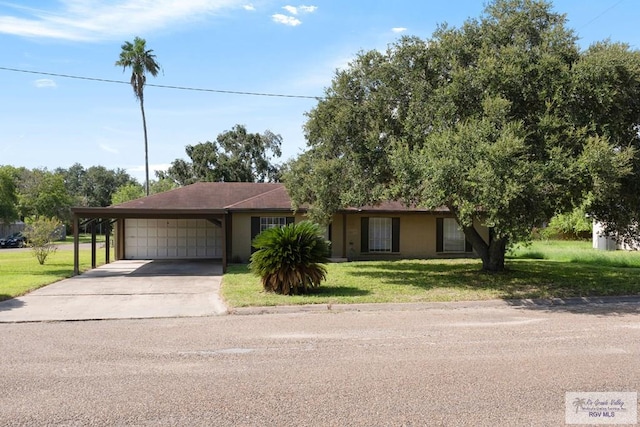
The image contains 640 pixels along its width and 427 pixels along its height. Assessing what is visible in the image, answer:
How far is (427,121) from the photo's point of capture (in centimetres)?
1355

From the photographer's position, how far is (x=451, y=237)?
24250mm

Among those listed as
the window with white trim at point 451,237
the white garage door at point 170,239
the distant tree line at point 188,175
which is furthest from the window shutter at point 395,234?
the distant tree line at point 188,175

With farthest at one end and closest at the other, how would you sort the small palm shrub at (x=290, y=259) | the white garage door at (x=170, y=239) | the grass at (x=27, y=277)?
1. the white garage door at (x=170, y=239)
2. the grass at (x=27, y=277)
3. the small palm shrub at (x=290, y=259)

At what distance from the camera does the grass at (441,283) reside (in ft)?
39.0

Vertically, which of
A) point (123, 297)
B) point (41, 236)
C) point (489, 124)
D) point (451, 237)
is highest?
point (489, 124)

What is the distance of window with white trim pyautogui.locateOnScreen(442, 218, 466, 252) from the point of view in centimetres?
2412

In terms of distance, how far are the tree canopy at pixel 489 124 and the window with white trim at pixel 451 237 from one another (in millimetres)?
7628

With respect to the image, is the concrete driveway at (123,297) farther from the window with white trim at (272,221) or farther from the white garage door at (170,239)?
the white garage door at (170,239)

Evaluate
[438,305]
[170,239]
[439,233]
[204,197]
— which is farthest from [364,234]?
[438,305]

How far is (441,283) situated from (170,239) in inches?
609

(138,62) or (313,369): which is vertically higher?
(138,62)

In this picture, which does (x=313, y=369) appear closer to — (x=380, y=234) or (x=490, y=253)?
(x=490, y=253)

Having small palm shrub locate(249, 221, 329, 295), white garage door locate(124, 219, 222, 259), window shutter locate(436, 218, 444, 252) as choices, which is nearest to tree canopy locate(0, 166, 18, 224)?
white garage door locate(124, 219, 222, 259)

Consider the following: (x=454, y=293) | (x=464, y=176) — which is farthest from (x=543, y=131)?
(x=454, y=293)
